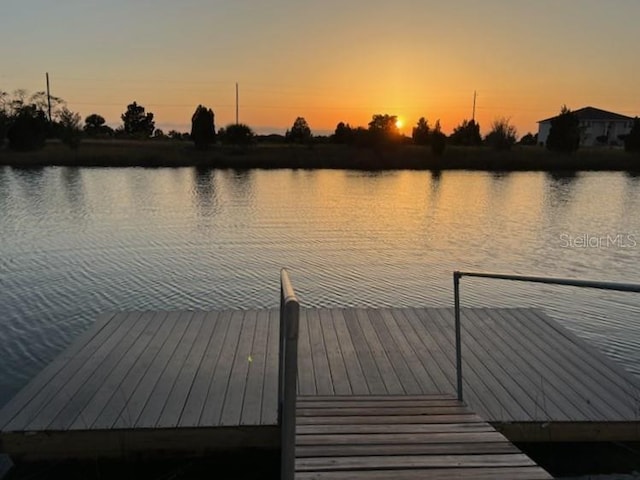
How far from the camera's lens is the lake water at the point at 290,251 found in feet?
21.1

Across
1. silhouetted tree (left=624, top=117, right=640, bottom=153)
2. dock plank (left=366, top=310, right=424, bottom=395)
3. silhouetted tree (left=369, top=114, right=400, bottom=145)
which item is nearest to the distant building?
silhouetted tree (left=624, top=117, right=640, bottom=153)

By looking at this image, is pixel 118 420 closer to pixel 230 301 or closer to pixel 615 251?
pixel 230 301

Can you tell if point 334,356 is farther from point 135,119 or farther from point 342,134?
point 135,119

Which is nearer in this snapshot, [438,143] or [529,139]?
[438,143]

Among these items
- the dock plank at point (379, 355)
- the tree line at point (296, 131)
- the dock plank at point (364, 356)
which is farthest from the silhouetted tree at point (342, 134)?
the dock plank at point (364, 356)

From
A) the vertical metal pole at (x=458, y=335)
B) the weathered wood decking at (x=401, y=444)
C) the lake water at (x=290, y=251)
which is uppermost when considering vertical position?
the vertical metal pole at (x=458, y=335)

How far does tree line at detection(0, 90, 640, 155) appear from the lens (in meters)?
33.8

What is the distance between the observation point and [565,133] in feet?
125

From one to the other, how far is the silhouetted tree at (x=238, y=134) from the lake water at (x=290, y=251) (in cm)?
1801

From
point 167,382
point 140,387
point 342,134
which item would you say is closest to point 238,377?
point 167,382

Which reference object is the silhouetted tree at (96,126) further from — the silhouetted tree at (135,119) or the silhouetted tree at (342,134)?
the silhouetted tree at (342,134)

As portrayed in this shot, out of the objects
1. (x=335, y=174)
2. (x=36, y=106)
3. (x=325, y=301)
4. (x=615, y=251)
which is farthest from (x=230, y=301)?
(x=36, y=106)

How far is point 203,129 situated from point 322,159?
10378 mm

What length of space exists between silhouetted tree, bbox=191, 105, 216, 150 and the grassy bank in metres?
1.04
